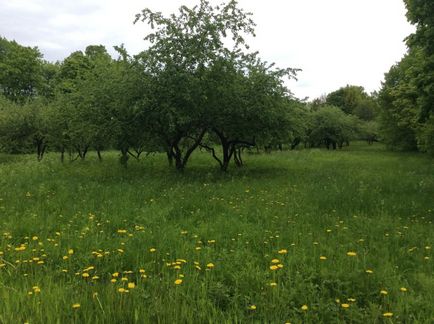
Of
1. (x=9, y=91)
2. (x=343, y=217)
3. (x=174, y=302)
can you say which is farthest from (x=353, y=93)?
(x=174, y=302)

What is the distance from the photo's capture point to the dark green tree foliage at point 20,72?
6550 centimetres

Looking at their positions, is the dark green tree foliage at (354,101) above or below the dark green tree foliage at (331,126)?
above

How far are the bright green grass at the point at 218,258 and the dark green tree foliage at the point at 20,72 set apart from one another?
6625cm

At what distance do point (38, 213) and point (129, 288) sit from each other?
4.97m

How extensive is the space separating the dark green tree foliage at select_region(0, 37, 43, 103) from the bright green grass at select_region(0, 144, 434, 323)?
217 ft

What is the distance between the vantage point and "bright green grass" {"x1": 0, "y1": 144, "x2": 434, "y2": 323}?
3.89 meters

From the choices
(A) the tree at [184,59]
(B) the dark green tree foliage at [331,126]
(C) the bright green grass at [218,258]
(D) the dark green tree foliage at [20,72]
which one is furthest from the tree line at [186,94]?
(D) the dark green tree foliage at [20,72]

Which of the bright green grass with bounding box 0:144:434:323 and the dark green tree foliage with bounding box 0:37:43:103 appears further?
the dark green tree foliage with bounding box 0:37:43:103

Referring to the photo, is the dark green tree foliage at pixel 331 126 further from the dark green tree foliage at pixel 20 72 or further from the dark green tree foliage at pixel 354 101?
the dark green tree foliage at pixel 20 72

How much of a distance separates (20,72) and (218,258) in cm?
7296

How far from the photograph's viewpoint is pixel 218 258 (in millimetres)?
5438

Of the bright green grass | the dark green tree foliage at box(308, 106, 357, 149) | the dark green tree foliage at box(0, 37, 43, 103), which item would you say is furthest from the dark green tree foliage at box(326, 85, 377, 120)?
the bright green grass

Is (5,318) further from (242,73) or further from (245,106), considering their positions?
(242,73)

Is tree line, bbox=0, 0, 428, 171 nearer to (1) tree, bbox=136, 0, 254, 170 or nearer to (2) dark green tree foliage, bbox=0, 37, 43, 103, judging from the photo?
Result: (1) tree, bbox=136, 0, 254, 170
